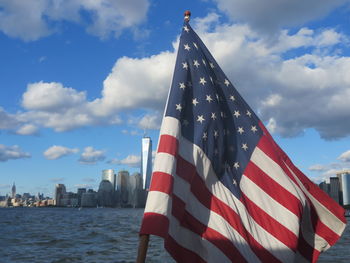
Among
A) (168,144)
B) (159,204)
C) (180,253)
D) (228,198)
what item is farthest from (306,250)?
(168,144)

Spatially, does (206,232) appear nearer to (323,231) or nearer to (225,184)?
(225,184)

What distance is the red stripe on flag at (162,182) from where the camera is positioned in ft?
19.3

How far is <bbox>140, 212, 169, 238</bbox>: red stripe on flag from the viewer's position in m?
5.54

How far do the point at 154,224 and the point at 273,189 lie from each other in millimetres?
2348

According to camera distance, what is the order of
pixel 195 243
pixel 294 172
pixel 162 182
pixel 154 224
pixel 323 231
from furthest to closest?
pixel 294 172 → pixel 323 231 → pixel 195 243 → pixel 162 182 → pixel 154 224

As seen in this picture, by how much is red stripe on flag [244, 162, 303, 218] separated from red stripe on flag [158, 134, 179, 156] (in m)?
1.51

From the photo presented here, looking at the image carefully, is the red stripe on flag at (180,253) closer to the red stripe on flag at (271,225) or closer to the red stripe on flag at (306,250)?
the red stripe on flag at (271,225)

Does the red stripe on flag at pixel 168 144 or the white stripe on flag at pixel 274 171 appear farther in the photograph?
the white stripe on flag at pixel 274 171

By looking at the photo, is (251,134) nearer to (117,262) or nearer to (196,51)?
(196,51)

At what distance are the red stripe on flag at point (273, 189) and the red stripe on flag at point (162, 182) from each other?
1641 mm

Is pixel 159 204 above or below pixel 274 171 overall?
below

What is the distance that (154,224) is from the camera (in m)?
5.60

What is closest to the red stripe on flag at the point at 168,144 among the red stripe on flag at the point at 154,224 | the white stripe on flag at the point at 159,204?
the white stripe on flag at the point at 159,204

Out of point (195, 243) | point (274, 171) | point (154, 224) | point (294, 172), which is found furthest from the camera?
point (294, 172)
